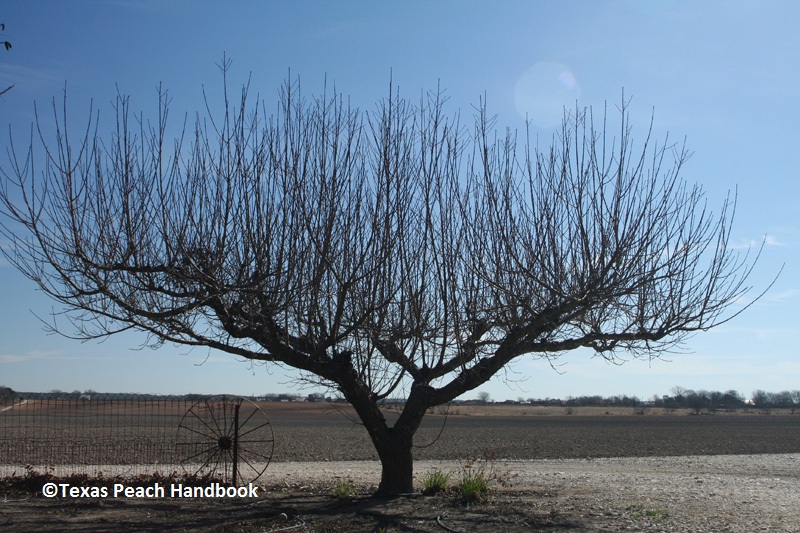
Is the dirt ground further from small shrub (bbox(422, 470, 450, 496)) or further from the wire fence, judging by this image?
the wire fence

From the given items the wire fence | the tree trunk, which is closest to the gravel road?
the wire fence

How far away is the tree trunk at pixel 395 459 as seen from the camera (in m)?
11.0

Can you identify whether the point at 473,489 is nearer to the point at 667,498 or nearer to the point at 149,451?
the point at 667,498

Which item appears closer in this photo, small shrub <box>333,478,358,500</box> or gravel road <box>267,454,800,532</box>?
gravel road <box>267,454,800,532</box>

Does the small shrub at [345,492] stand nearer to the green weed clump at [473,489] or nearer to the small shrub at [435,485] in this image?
the small shrub at [435,485]

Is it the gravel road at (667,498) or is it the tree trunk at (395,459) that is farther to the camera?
the tree trunk at (395,459)

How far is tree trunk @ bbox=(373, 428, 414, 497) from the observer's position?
10984 mm

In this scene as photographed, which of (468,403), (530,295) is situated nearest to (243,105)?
(530,295)

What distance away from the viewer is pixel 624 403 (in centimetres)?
13050

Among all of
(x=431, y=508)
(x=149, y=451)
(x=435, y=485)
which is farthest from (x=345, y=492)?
(x=149, y=451)

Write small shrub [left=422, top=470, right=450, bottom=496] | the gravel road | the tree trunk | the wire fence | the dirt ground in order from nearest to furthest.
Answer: the gravel road → the dirt ground → the tree trunk → small shrub [left=422, top=470, right=450, bottom=496] → the wire fence

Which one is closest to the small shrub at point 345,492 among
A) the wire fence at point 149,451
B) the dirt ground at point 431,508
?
the dirt ground at point 431,508

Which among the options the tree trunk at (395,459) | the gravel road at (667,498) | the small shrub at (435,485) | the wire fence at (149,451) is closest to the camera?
the gravel road at (667,498)

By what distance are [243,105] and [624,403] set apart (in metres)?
131
